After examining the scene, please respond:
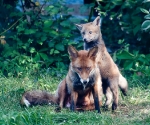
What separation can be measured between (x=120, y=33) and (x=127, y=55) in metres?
1.61

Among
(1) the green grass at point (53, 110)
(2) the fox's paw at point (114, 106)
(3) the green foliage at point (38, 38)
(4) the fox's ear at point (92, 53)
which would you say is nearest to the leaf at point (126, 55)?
(1) the green grass at point (53, 110)

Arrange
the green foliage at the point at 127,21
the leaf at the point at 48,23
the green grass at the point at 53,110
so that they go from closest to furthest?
the green grass at the point at 53,110, the green foliage at the point at 127,21, the leaf at the point at 48,23

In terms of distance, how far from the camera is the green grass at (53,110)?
20.0 ft

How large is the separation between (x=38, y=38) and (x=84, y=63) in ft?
10.3

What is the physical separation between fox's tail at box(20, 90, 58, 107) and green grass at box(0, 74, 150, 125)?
5.7 inches

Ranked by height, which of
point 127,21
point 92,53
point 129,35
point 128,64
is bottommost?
point 128,64

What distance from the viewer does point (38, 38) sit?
9.79 meters

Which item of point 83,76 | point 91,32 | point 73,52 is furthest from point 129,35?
point 83,76

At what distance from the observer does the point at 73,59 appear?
6934 millimetres

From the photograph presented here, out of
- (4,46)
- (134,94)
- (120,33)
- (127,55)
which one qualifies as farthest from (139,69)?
(4,46)

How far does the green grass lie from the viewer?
240 inches

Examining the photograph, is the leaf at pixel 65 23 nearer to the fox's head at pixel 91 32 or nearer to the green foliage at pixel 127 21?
the green foliage at pixel 127 21

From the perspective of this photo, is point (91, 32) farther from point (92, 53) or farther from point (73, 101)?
point (73, 101)

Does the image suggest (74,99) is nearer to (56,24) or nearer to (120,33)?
(56,24)
